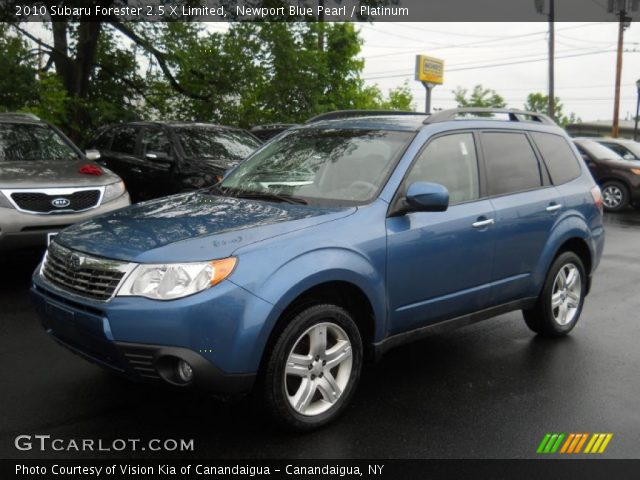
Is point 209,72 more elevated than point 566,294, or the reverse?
point 209,72

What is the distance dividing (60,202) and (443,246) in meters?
4.19

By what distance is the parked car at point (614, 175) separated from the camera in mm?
15797

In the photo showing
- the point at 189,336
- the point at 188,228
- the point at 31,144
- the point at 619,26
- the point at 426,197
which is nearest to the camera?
the point at 189,336

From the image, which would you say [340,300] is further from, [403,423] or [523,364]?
[523,364]

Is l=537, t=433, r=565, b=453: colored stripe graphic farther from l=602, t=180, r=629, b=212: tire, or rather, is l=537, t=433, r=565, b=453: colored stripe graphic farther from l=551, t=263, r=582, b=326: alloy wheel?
l=602, t=180, r=629, b=212: tire

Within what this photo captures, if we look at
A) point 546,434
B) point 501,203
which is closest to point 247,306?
point 546,434

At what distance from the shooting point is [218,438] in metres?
3.59

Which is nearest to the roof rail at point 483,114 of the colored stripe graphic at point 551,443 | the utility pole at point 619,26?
the colored stripe graphic at point 551,443

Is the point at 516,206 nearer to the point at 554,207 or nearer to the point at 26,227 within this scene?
the point at 554,207

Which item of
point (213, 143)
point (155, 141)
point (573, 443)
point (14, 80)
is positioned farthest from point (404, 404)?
point (14, 80)

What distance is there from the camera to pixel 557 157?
18.2 ft

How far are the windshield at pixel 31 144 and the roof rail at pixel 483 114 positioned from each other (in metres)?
5.10

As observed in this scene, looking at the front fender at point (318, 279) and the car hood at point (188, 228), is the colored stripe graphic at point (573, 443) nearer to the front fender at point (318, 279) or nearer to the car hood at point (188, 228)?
the front fender at point (318, 279)

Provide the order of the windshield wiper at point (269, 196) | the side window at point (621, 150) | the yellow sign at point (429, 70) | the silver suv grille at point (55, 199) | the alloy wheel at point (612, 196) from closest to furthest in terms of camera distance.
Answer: the windshield wiper at point (269, 196) < the silver suv grille at point (55, 199) < the alloy wheel at point (612, 196) < the side window at point (621, 150) < the yellow sign at point (429, 70)
